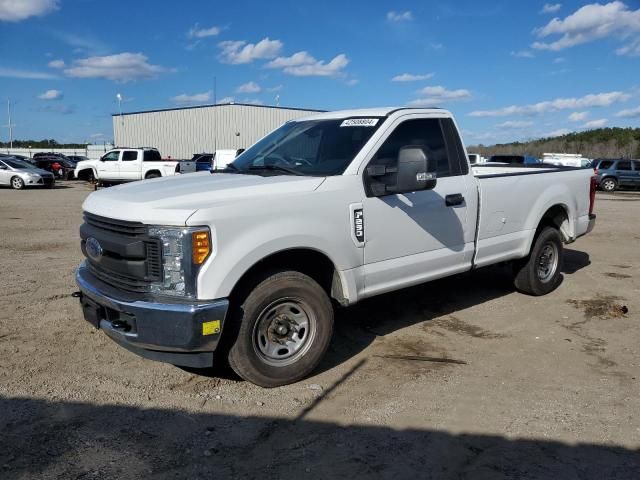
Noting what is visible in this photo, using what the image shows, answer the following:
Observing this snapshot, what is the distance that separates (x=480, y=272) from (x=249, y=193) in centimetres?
521

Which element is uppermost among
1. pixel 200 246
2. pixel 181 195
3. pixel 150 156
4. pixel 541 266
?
pixel 150 156

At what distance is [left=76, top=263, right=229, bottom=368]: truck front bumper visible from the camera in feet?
11.4

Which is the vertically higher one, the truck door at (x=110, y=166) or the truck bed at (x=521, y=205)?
the truck door at (x=110, y=166)

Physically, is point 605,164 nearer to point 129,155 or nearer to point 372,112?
point 129,155

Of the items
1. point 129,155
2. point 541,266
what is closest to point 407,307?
point 541,266

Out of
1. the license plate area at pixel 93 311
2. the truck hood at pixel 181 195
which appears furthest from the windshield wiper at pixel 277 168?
the license plate area at pixel 93 311

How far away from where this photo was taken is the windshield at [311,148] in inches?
177

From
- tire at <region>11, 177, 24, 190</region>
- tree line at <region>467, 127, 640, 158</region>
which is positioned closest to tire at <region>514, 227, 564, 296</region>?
tire at <region>11, 177, 24, 190</region>

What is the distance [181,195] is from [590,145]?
3894 inches

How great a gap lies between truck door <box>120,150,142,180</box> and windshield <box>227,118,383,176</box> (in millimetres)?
23798

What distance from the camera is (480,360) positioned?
15.3 feet

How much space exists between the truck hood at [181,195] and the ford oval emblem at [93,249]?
22 cm

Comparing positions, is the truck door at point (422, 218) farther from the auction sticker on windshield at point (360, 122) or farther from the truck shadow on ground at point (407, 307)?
the truck shadow on ground at point (407, 307)

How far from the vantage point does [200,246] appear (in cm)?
348
